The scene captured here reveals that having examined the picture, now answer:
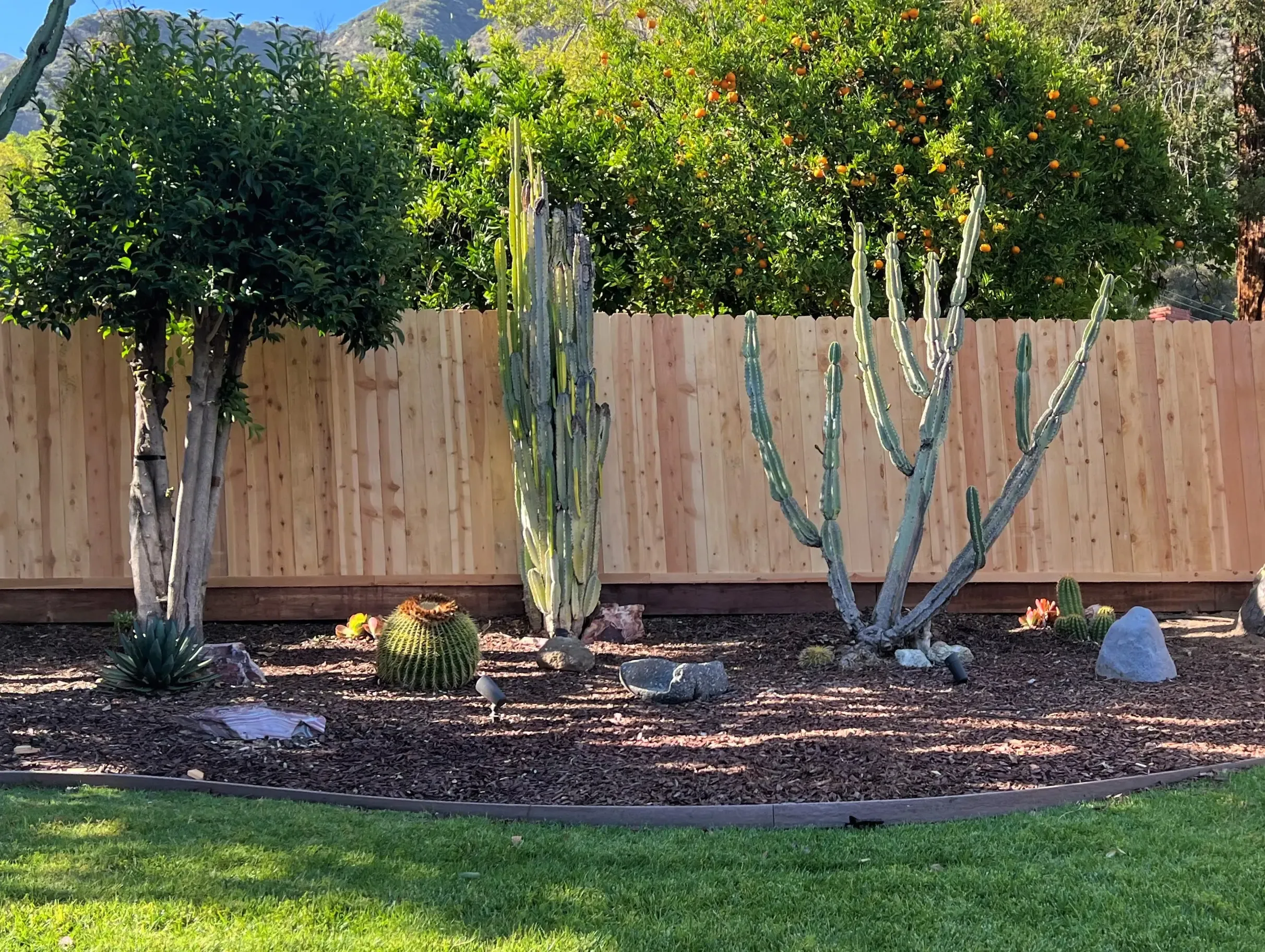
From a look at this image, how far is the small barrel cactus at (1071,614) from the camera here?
22.7ft

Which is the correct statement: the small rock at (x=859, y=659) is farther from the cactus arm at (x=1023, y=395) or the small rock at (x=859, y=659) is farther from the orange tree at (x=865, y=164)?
the orange tree at (x=865, y=164)

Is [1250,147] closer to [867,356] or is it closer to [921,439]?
[867,356]

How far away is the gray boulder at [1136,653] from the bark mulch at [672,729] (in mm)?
112

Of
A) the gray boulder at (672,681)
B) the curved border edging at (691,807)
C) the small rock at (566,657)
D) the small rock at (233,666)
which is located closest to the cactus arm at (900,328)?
the gray boulder at (672,681)

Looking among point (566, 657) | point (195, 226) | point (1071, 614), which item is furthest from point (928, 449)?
point (195, 226)

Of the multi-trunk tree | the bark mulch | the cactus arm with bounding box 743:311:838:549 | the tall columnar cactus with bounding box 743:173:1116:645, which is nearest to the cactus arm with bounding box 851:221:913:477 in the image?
the tall columnar cactus with bounding box 743:173:1116:645

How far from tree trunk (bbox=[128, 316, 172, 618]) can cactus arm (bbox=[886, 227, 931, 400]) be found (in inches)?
160

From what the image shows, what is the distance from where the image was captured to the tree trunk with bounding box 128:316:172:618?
6.29m

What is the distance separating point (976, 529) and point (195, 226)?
4.26 meters

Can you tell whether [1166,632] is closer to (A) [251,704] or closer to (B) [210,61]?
(A) [251,704]

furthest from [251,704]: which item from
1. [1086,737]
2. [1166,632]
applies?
[1166,632]

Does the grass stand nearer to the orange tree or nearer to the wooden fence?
the wooden fence

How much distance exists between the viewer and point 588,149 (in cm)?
987

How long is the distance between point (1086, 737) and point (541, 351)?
144 inches
